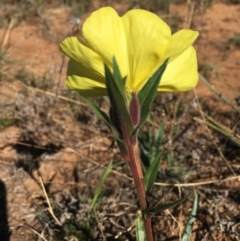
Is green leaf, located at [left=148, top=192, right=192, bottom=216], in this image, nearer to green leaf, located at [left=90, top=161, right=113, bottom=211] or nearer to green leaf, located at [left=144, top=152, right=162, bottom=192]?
green leaf, located at [left=144, top=152, right=162, bottom=192]

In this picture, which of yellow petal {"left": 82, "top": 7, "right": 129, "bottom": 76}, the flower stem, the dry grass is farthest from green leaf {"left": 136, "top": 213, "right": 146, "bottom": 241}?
yellow petal {"left": 82, "top": 7, "right": 129, "bottom": 76}

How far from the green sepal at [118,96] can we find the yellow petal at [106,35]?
79 mm

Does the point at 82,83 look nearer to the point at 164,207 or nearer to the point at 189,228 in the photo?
the point at 164,207

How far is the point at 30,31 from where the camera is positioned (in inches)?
136

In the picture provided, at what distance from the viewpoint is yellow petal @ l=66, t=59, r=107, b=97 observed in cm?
81

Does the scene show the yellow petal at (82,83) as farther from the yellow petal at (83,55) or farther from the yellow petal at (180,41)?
the yellow petal at (180,41)

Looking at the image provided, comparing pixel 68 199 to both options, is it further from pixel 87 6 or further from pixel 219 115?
pixel 87 6

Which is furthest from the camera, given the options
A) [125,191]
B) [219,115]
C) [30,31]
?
[30,31]

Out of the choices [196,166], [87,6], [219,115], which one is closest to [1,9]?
[87,6]

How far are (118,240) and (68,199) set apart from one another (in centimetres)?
32

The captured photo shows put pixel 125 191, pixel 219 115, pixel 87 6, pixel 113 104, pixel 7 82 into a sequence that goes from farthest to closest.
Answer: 1. pixel 87 6
2. pixel 7 82
3. pixel 219 115
4. pixel 125 191
5. pixel 113 104

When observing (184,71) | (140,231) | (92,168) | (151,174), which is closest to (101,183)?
(92,168)

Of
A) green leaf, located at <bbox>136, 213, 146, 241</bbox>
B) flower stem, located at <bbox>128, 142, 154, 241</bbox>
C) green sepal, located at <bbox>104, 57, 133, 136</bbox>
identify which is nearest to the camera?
green sepal, located at <bbox>104, 57, 133, 136</bbox>

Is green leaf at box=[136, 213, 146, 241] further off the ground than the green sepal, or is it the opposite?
the green sepal
